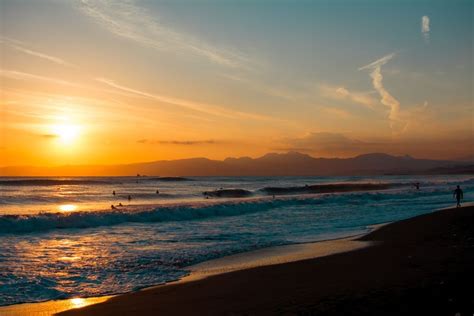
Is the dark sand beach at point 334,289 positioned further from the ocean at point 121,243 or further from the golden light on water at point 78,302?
the ocean at point 121,243

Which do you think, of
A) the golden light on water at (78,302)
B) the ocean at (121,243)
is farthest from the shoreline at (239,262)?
the ocean at (121,243)

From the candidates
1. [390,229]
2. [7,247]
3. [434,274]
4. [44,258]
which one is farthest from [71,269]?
[390,229]

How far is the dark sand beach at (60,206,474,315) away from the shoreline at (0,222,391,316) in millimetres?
458

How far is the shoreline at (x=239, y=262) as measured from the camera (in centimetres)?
945

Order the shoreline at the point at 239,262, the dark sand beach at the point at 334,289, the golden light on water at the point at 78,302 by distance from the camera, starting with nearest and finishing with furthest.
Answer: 1. the dark sand beach at the point at 334,289
2. the shoreline at the point at 239,262
3. the golden light on water at the point at 78,302

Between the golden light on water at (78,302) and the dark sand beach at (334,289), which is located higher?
the dark sand beach at (334,289)

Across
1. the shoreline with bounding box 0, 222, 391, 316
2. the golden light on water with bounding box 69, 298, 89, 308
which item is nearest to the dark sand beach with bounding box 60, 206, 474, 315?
the golden light on water with bounding box 69, 298, 89, 308

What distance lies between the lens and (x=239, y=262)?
46.5 feet

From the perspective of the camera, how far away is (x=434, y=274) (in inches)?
397

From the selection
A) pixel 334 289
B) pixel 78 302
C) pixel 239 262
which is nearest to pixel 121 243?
pixel 239 262

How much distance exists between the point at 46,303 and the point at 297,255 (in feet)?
26.4

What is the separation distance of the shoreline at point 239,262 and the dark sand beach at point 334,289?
1.50 feet

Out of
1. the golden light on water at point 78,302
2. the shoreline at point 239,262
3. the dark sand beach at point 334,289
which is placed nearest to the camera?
the dark sand beach at point 334,289

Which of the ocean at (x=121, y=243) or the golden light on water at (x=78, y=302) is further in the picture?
the ocean at (x=121, y=243)
